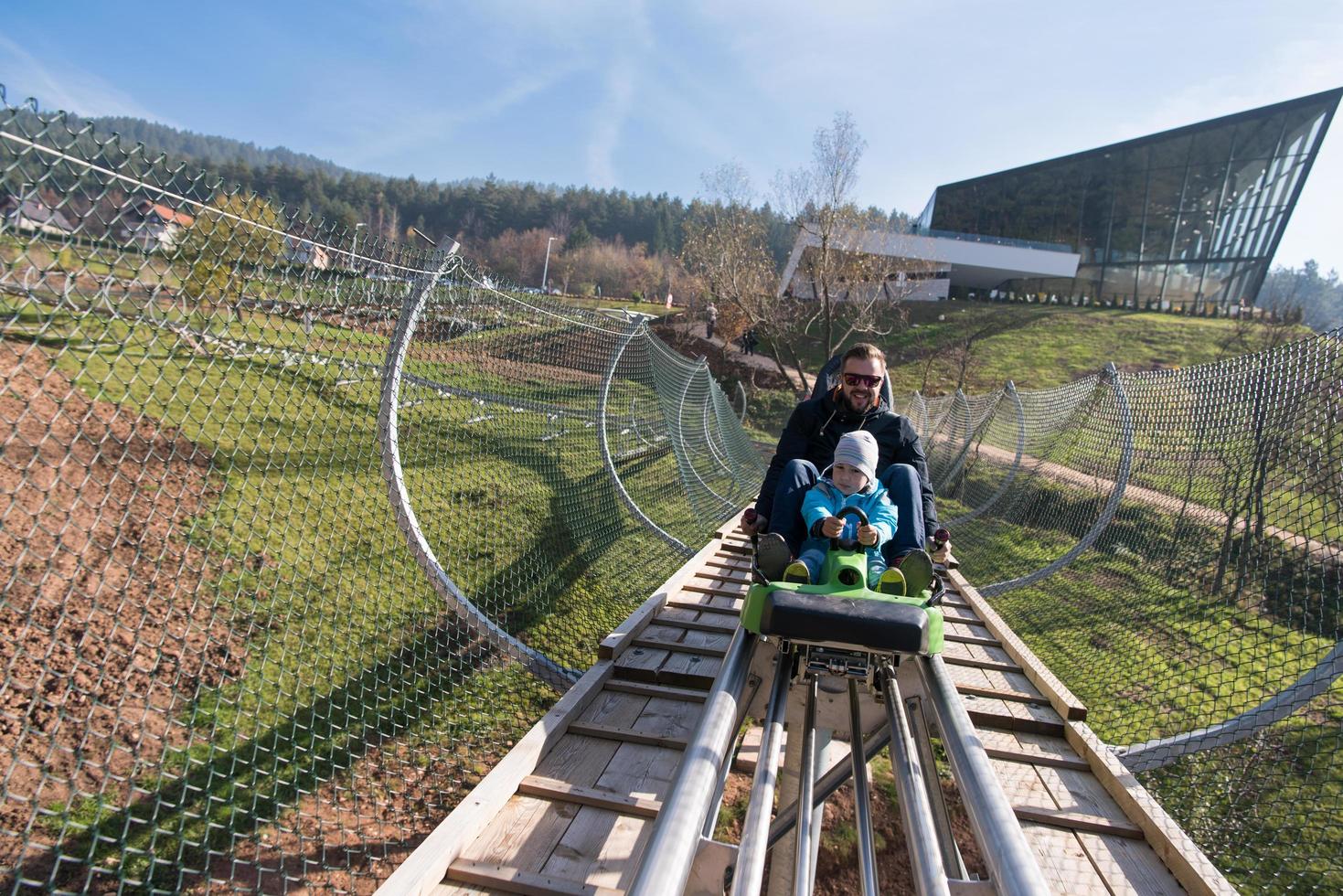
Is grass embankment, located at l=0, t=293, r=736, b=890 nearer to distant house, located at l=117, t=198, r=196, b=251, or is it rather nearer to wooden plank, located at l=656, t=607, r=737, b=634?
distant house, located at l=117, t=198, r=196, b=251

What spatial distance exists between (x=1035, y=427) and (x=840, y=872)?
6.27m

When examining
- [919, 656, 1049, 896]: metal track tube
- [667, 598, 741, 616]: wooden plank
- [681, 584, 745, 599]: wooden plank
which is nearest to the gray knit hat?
[919, 656, 1049, 896]: metal track tube

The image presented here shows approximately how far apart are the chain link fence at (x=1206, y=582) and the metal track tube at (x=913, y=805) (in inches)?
67.6

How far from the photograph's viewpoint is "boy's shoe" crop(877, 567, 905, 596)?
8.15 ft

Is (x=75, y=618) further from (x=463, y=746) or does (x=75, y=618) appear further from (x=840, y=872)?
(x=840, y=872)

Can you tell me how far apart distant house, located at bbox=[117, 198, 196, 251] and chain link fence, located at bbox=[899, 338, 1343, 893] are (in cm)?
418

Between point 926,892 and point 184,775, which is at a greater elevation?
point 926,892

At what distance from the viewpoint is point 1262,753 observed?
4.25m

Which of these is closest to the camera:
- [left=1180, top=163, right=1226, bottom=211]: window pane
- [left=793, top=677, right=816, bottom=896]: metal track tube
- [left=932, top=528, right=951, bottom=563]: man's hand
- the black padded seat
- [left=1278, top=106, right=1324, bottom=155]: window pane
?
[left=793, top=677, right=816, bottom=896]: metal track tube

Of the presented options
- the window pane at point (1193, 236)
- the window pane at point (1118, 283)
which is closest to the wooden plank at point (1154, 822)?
the window pane at point (1193, 236)

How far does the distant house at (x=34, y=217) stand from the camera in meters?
1.77

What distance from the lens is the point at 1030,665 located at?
3.96 m

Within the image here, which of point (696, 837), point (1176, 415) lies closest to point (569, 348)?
point (1176, 415)

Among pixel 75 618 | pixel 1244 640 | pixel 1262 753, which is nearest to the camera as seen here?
pixel 75 618
